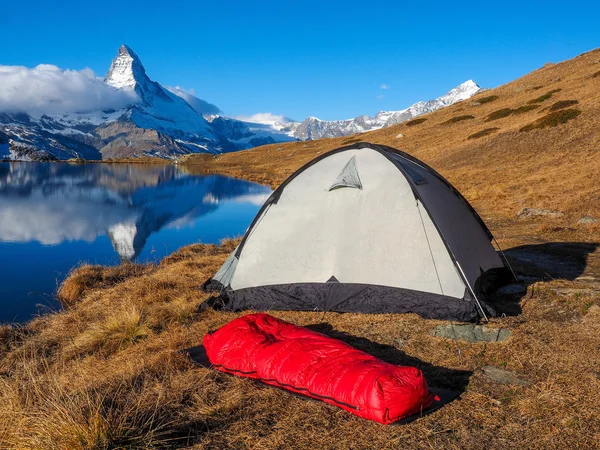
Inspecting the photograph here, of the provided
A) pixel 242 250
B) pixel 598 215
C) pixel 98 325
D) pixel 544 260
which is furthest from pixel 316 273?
pixel 598 215

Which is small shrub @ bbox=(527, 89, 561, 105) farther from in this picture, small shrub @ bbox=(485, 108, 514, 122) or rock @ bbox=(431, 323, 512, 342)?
rock @ bbox=(431, 323, 512, 342)

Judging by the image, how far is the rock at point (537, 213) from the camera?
18.4 meters

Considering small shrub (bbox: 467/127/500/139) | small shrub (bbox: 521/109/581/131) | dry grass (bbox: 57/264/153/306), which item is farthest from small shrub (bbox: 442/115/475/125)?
dry grass (bbox: 57/264/153/306)

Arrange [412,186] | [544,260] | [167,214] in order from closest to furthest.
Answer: [412,186]
[544,260]
[167,214]

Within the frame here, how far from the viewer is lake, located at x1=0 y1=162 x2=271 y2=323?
1608 cm

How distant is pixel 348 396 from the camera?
17.4ft

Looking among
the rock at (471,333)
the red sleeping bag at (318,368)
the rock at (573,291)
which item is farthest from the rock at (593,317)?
the red sleeping bag at (318,368)

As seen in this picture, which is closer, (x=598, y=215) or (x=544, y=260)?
(x=544, y=260)

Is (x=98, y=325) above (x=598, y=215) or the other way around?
the other way around

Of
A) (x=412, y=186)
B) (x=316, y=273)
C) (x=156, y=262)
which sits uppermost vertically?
(x=412, y=186)

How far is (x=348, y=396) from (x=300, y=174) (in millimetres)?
5757

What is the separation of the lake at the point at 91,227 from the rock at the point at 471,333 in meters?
7.07

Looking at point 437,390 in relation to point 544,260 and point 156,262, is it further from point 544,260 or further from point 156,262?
point 156,262

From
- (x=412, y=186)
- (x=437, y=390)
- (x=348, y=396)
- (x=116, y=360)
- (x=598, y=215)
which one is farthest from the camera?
(x=598, y=215)
